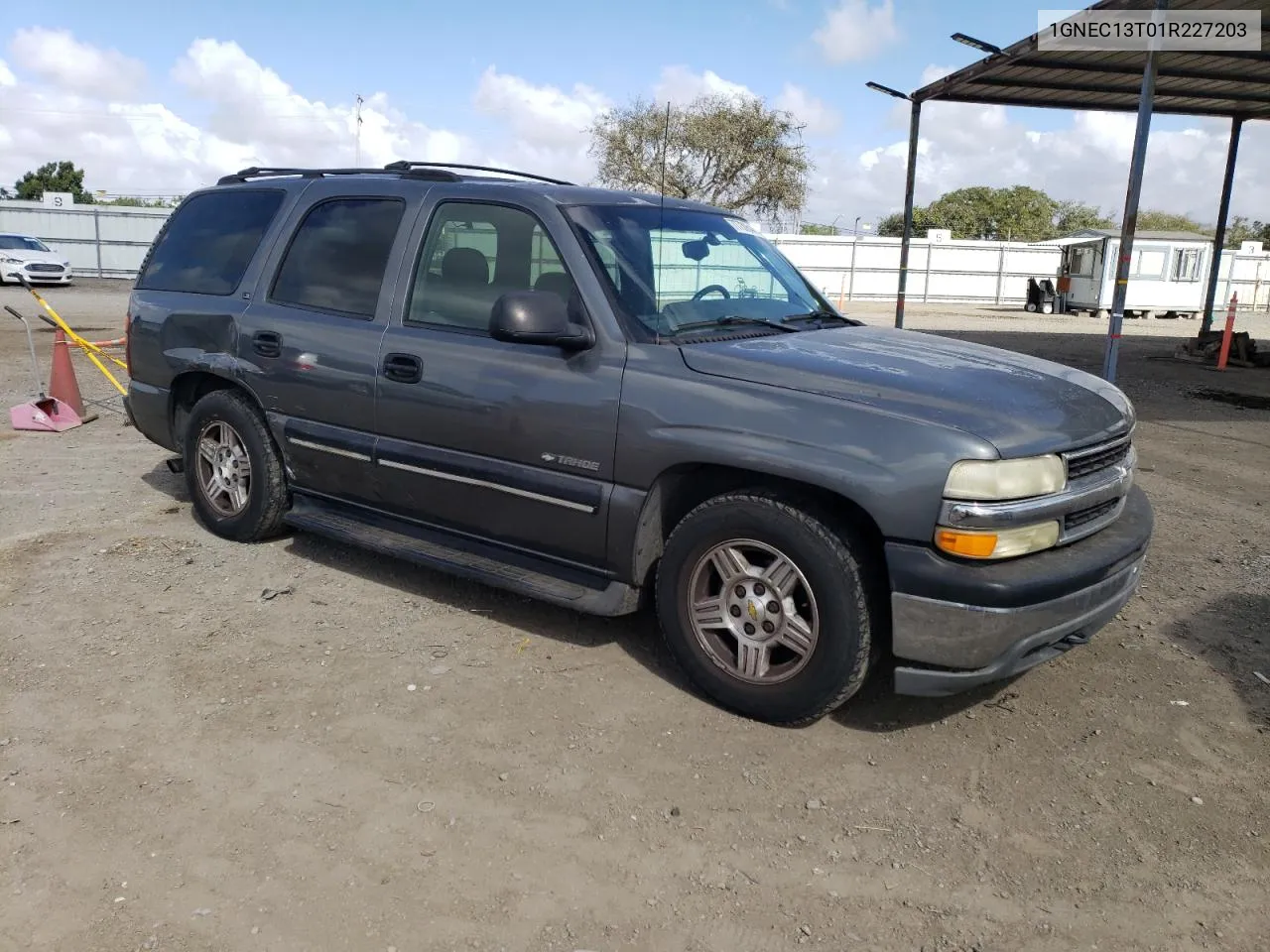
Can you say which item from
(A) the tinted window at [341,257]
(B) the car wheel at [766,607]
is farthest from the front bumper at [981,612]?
(A) the tinted window at [341,257]

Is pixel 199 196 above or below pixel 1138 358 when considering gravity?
above

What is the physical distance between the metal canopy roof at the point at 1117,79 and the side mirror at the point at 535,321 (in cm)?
1031

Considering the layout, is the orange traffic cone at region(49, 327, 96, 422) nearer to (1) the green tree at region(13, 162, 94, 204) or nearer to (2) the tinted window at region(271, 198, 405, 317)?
(2) the tinted window at region(271, 198, 405, 317)

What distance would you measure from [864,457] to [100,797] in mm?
2625

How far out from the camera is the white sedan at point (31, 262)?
27.4m

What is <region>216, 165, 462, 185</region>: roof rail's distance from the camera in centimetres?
461

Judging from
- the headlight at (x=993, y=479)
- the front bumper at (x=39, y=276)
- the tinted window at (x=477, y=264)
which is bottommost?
the front bumper at (x=39, y=276)

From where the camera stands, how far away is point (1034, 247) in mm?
38375

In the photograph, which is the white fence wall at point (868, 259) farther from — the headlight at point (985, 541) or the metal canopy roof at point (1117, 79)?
the headlight at point (985, 541)

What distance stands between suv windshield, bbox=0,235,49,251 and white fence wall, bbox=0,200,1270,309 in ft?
22.2

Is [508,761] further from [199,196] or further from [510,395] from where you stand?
[199,196]

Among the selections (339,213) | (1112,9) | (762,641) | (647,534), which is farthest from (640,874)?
(1112,9)

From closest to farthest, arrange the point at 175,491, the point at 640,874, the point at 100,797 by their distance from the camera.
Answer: the point at 640,874 → the point at 100,797 → the point at 175,491

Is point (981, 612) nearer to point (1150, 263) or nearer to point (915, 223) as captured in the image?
point (1150, 263)
